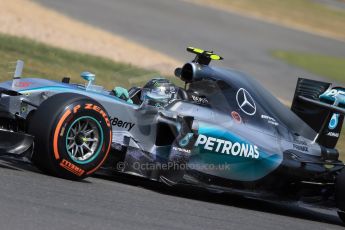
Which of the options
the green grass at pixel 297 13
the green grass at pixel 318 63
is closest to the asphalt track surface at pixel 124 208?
the green grass at pixel 318 63

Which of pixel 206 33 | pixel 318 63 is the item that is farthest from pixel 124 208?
pixel 318 63

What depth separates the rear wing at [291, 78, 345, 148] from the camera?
27.4 ft

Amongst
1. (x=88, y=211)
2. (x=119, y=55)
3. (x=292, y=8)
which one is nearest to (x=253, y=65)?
(x=119, y=55)

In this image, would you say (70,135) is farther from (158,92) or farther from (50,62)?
(50,62)

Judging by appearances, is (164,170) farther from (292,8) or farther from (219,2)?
(292,8)

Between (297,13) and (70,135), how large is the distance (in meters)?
28.4

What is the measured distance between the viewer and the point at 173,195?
7391mm

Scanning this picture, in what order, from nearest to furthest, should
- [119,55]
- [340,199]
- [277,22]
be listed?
[340,199]
[119,55]
[277,22]

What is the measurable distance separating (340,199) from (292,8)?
28.0m

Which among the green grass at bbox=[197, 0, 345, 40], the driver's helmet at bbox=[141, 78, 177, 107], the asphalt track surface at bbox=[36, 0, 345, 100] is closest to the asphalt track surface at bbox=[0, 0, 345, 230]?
the driver's helmet at bbox=[141, 78, 177, 107]

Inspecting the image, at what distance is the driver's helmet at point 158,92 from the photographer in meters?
7.69

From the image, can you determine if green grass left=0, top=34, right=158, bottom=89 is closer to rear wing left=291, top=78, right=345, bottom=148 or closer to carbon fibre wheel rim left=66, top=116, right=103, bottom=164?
rear wing left=291, top=78, right=345, bottom=148

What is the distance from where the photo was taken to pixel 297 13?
33.9 metres

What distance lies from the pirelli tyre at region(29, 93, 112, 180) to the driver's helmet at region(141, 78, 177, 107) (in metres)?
0.89
